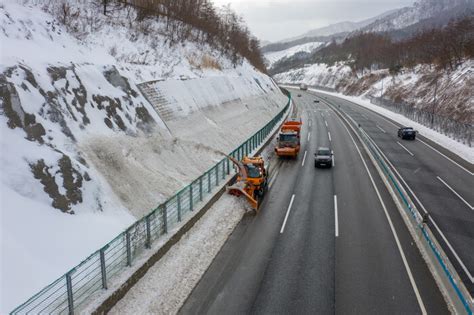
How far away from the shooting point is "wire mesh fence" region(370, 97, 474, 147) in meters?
36.8

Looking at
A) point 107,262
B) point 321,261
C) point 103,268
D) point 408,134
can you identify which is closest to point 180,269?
point 107,262

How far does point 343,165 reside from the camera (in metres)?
28.9

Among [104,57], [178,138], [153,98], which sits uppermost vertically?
[104,57]

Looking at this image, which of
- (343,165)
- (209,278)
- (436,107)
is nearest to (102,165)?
(209,278)

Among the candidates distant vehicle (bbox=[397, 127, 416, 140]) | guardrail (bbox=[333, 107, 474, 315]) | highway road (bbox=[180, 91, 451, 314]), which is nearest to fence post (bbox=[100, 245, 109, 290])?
highway road (bbox=[180, 91, 451, 314])

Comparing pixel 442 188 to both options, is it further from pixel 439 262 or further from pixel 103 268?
pixel 103 268

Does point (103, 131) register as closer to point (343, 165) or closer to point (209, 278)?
point (209, 278)

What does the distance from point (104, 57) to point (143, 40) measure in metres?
11.2

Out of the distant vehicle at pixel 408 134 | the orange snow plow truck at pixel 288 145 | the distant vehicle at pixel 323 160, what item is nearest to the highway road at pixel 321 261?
the distant vehicle at pixel 323 160

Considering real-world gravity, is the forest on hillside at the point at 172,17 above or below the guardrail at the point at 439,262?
above

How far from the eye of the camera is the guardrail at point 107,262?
9.59 m

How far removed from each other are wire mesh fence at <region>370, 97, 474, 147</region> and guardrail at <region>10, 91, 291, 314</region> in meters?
29.7

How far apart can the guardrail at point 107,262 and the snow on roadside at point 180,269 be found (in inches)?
30.7

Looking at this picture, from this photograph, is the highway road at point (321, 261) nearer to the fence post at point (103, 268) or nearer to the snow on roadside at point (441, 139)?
the fence post at point (103, 268)
